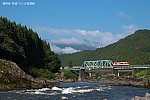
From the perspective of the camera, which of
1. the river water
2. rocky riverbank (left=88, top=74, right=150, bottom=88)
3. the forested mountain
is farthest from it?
rocky riverbank (left=88, top=74, right=150, bottom=88)

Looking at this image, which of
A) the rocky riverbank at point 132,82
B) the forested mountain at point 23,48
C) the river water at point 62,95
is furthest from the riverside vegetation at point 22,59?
the river water at point 62,95

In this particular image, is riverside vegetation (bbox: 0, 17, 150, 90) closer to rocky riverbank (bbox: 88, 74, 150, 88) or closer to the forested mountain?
the forested mountain

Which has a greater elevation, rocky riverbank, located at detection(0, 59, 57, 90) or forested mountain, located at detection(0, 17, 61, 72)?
forested mountain, located at detection(0, 17, 61, 72)

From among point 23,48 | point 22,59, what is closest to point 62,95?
point 22,59

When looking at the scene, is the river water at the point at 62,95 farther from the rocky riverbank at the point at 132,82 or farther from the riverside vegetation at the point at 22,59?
the rocky riverbank at the point at 132,82

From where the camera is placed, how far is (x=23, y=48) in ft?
412

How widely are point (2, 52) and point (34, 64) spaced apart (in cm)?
4040

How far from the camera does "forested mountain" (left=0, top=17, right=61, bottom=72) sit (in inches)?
4129

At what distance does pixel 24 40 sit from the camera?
13062 cm

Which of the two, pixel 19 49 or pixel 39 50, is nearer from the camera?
pixel 19 49

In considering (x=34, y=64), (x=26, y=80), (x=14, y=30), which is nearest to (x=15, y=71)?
(x=26, y=80)

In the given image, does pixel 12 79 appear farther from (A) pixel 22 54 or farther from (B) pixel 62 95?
(A) pixel 22 54

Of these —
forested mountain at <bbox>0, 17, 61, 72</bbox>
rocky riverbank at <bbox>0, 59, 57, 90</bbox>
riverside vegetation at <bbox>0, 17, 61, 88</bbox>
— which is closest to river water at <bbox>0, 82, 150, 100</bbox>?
rocky riverbank at <bbox>0, 59, 57, 90</bbox>

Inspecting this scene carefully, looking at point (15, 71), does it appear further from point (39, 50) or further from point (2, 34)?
point (39, 50)
